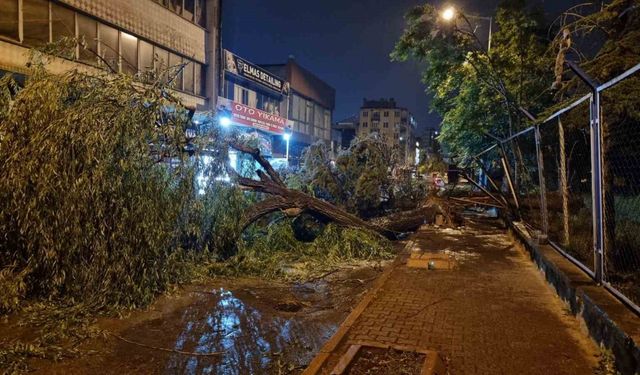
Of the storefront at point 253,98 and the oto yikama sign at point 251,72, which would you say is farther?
the oto yikama sign at point 251,72

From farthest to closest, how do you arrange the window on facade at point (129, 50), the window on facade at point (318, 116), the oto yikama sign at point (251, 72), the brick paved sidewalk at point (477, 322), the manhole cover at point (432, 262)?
the window on facade at point (318, 116) < the oto yikama sign at point (251, 72) < the window on facade at point (129, 50) < the manhole cover at point (432, 262) < the brick paved sidewalk at point (477, 322)

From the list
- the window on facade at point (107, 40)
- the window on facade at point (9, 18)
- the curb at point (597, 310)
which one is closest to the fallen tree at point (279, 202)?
the curb at point (597, 310)

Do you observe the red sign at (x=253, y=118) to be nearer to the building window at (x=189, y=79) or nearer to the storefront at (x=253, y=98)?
the storefront at (x=253, y=98)

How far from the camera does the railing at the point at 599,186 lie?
4.40 m

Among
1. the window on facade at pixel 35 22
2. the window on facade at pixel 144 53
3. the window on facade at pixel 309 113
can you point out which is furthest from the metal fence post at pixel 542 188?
the window on facade at pixel 309 113

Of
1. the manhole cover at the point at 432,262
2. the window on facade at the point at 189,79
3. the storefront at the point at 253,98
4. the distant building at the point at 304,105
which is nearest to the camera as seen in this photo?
the manhole cover at the point at 432,262

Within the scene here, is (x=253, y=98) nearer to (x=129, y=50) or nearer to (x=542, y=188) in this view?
(x=129, y=50)

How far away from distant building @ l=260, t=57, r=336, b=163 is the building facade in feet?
35.3

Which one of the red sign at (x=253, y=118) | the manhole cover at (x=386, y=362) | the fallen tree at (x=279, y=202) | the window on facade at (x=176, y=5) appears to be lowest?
the manhole cover at (x=386, y=362)

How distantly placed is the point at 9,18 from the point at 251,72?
13945 mm

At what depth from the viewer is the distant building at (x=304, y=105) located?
111ft

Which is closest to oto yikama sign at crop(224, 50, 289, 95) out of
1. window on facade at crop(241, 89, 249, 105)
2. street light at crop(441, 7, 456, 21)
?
window on facade at crop(241, 89, 249, 105)

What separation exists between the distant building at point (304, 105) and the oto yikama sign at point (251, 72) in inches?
123

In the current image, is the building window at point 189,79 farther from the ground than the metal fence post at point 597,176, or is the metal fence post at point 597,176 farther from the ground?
the building window at point 189,79
